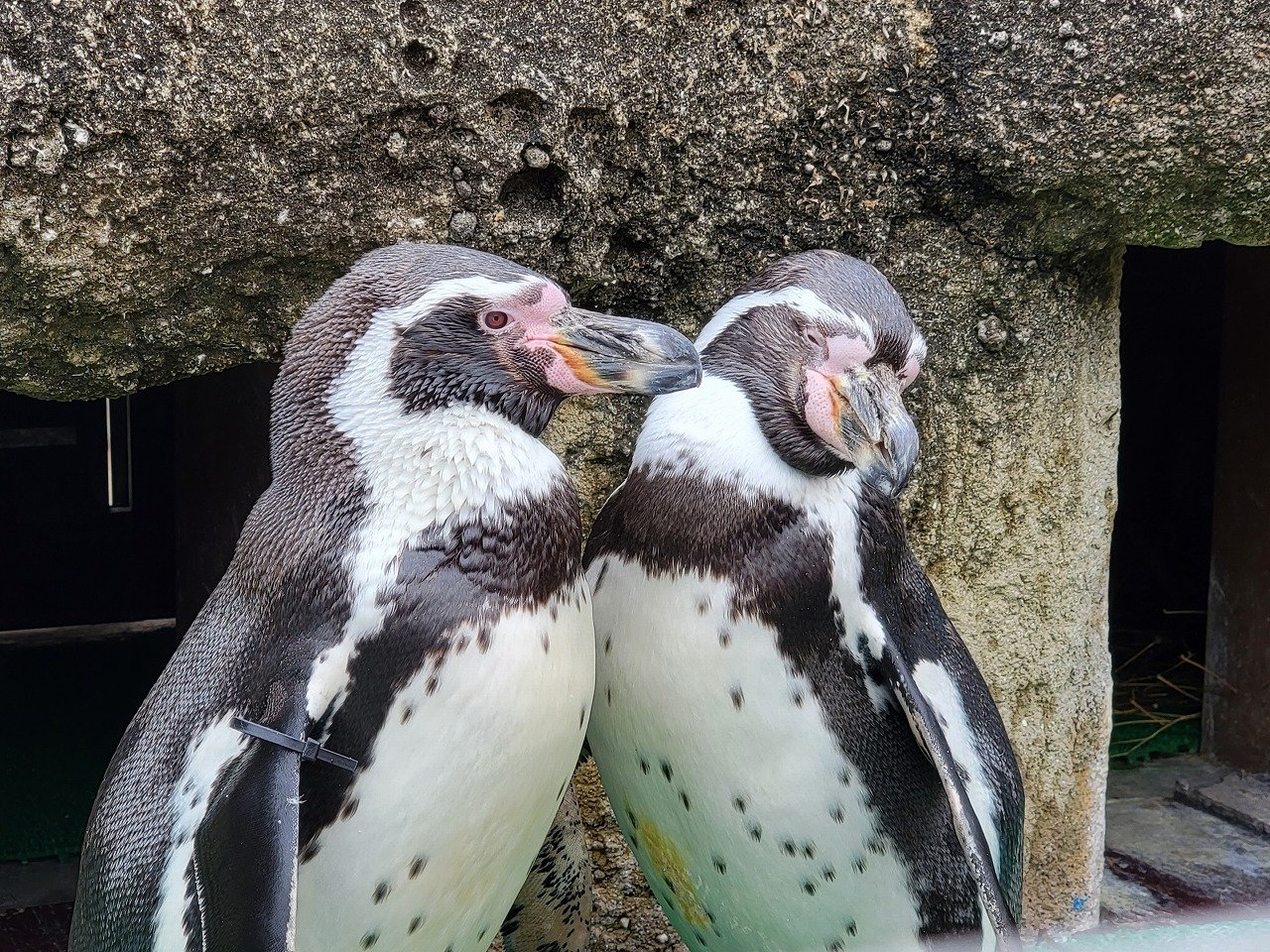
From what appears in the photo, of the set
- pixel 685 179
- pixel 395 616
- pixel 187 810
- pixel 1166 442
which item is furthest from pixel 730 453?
pixel 1166 442

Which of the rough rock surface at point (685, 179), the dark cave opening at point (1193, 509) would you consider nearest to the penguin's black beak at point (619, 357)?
the rough rock surface at point (685, 179)

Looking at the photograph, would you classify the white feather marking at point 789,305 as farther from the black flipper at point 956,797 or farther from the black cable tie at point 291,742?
the black cable tie at point 291,742

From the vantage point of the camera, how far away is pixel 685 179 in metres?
1.76

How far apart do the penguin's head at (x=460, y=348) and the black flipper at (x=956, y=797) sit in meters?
0.39

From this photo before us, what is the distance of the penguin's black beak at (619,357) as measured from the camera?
49.9 inches

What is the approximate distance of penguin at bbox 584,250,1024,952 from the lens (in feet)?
4.61

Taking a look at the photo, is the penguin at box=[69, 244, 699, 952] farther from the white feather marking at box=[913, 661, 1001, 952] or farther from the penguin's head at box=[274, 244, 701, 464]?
the white feather marking at box=[913, 661, 1001, 952]

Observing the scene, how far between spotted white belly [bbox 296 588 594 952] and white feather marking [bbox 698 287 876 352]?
364 millimetres

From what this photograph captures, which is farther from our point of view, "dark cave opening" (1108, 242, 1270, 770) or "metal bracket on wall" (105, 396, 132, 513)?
"metal bracket on wall" (105, 396, 132, 513)

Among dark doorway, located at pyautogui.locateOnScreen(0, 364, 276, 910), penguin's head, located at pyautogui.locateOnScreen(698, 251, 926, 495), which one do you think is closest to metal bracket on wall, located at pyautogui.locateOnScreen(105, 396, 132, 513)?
dark doorway, located at pyautogui.locateOnScreen(0, 364, 276, 910)

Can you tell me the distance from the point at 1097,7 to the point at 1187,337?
2775 millimetres

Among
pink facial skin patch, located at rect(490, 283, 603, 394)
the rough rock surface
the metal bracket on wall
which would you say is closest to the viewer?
pink facial skin patch, located at rect(490, 283, 603, 394)

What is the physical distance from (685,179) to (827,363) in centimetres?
48

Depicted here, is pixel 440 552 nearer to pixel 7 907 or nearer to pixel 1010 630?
pixel 1010 630
